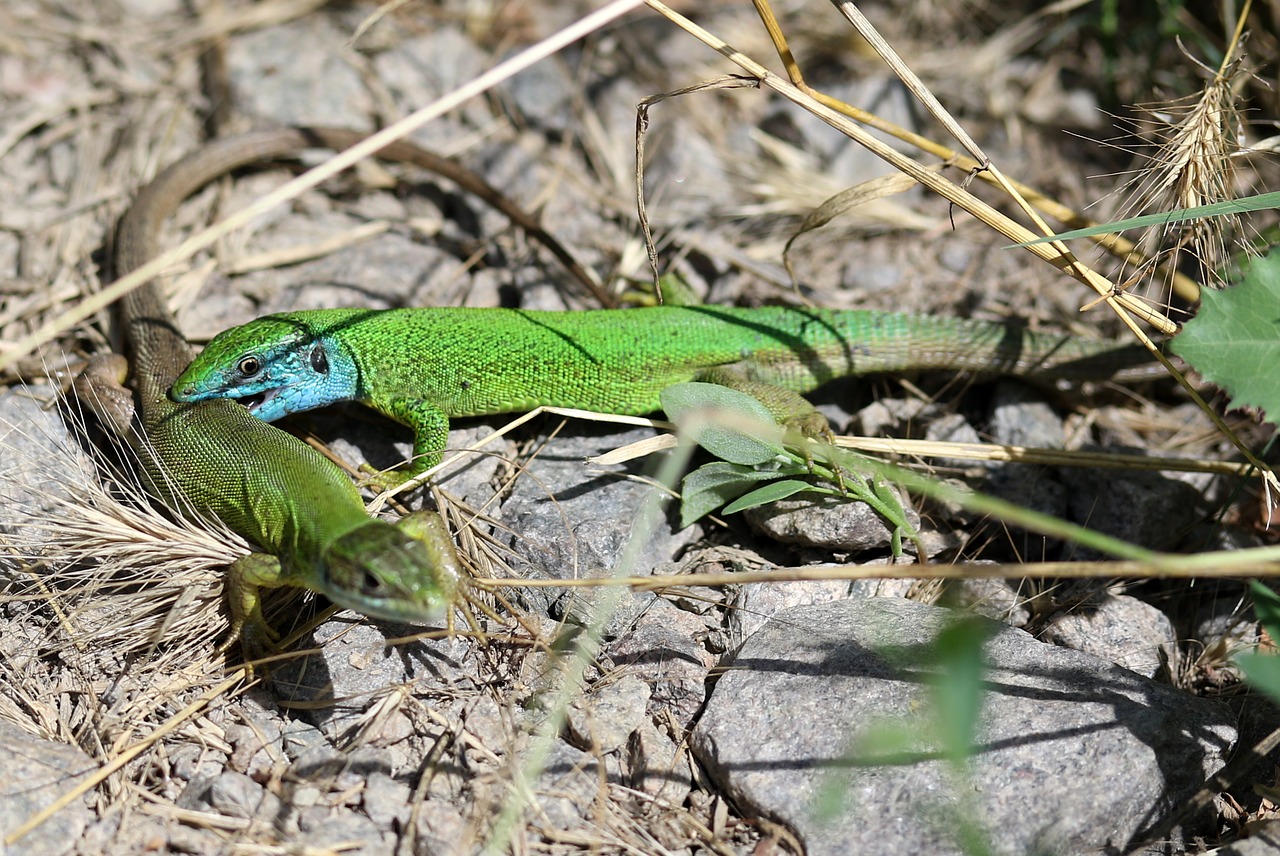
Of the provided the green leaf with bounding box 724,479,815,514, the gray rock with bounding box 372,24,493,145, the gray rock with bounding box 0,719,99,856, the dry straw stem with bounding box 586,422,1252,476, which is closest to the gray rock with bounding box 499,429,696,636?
the dry straw stem with bounding box 586,422,1252,476

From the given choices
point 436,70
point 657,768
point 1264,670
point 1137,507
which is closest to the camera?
point 1264,670

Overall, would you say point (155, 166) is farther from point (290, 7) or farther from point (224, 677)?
point (224, 677)

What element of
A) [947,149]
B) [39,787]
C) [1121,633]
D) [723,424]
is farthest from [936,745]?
[39,787]

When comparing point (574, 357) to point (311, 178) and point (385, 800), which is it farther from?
point (385, 800)

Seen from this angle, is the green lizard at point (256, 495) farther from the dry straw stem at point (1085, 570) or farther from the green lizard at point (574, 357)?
the dry straw stem at point (1085, 570)

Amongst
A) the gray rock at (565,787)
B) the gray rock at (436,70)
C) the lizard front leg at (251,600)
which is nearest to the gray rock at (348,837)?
the gray rock at (565,787)
